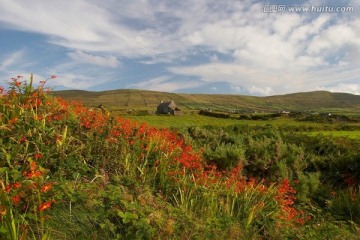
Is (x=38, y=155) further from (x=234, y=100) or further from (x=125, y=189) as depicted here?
(x=234, y=100)

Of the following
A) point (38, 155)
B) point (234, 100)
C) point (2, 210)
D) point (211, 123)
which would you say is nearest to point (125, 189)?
point (38, 155)

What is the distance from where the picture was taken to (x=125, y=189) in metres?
5.68

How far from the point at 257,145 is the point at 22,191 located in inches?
379

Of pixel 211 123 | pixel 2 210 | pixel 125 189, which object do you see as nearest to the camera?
pixel 2 210

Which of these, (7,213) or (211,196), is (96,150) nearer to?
(211,196)

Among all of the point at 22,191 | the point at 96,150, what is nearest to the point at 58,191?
Result: the point at 22,191

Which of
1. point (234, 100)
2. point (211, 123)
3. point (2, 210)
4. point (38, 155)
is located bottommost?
point (211, 123)

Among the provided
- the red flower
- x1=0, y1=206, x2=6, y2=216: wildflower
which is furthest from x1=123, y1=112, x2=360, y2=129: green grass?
x1=0, y1=206, x2=6, y2=216: wildflower

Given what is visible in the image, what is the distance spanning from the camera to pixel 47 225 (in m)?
4.45

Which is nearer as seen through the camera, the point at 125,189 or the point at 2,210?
the point at 2,210

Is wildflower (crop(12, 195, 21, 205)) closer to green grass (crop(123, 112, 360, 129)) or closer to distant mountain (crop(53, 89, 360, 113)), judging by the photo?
green grass (crop(123, 112, 360, 129))

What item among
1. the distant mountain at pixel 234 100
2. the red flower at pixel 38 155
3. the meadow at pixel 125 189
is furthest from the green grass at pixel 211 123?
the distant mountain at pixel 234 100

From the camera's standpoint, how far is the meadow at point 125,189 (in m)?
4.53

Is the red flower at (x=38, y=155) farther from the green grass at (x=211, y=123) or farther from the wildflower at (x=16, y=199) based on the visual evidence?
the green grass at (x=211, y=123)
